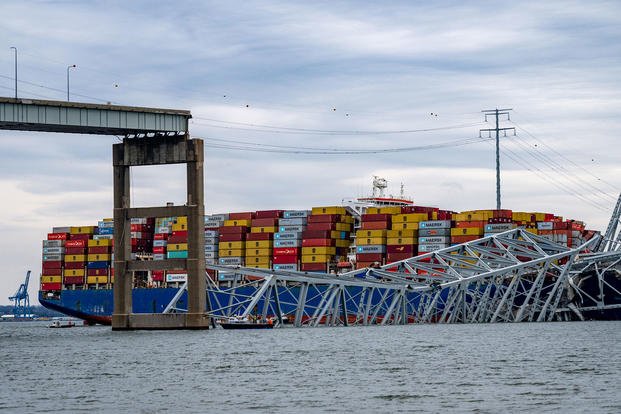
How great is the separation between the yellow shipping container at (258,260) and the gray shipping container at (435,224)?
19.8 meters

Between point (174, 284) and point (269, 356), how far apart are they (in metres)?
79.4

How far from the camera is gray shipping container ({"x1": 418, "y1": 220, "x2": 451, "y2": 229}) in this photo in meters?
143

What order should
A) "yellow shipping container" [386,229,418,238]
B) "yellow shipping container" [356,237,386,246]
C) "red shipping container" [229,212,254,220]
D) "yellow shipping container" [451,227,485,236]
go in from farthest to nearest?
"red shipping container" [229,212,254,220]
"yellow shipping container" [356,237,386,246]
"yellow shipping container" [386,229,418,238]
"yellow shipping container" [451,227,485,236]

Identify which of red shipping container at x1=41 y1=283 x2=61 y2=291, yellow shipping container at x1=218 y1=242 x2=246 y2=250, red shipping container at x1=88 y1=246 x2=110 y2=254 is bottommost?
red shipping container at x1=41 y1=283 x2=61 y2=291

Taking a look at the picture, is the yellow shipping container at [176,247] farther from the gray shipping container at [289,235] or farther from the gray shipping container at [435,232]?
the gray shipping container at [435,232]

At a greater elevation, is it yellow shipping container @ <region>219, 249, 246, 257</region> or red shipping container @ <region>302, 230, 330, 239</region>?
red shipping container @ <region>302, 230, 330, 239</region>

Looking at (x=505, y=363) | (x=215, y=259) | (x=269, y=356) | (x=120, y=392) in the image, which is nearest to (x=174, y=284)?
(x=215, y=259)

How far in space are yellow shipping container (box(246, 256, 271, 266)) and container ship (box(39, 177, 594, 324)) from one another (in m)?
0.12

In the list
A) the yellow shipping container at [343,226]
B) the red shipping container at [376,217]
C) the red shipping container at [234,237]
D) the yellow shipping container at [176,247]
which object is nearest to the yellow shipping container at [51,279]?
the yellow shipping container at [176,247]

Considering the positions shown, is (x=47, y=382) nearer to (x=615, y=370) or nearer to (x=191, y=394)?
(x=191, y=394)

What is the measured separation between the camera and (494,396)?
4578 centimetres

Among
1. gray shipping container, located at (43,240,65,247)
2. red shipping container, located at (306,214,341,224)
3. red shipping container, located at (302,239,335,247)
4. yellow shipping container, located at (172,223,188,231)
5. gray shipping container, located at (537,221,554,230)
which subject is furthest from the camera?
gray shipping container, located at (43,240,65,247)

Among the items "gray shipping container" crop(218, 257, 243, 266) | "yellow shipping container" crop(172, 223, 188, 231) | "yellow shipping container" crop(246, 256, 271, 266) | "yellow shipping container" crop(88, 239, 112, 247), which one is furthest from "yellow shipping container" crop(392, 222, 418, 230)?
"yellow shipping container" crop(88, 239, 112, 247)

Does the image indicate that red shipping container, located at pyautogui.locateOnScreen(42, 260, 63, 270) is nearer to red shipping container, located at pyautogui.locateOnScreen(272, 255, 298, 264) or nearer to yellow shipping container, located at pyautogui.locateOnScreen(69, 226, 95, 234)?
yellow shipping container, located at pyautogui.locateOnScreen(69, 226, 95, 234)
